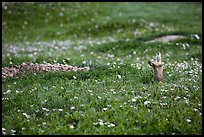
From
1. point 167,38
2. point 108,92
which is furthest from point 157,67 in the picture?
point 167,38

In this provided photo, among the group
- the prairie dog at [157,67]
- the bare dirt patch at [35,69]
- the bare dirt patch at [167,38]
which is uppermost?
the prairie dog at [157,67]

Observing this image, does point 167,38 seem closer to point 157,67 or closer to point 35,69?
point 35,69

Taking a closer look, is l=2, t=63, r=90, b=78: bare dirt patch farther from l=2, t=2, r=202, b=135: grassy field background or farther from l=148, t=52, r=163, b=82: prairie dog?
l=148, t=52, r=163, b=82: prairie dog

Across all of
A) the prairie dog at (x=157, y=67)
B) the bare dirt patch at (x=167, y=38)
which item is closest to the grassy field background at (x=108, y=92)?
the prairie dog at (x=157, y=67)

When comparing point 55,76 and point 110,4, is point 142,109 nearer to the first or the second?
point 55,76

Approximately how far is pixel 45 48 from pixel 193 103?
55.7ft

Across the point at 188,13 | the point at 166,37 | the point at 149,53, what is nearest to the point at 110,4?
the point at 188,13

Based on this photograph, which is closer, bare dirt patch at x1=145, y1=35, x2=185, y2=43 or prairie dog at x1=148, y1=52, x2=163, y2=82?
prairie dog at x1=148, y1=52, x2=163, y2=82

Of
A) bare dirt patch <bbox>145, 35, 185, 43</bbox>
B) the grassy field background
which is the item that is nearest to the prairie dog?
the grassy field background

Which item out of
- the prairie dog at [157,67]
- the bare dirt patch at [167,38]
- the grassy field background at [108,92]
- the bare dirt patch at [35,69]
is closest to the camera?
the grassy field background at [108,92]

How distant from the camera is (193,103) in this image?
13.3 meters

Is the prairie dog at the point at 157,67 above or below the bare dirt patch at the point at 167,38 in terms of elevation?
above

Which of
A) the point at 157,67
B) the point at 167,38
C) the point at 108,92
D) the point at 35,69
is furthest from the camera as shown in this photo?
the point at 167,38

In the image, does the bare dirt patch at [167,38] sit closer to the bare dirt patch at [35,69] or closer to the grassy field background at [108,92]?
the grassy field background at [108,92]
